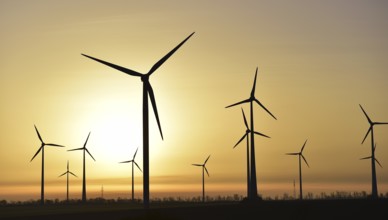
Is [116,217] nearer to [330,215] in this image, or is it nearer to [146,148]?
[146,148]

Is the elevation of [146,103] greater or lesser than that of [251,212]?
greater

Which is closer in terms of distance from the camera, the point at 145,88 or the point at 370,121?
the point at 145,88

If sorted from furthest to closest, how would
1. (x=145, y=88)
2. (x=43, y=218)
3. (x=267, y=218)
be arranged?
(x=267, y=218) < (x=43, y=218) < (x=145, y=88)

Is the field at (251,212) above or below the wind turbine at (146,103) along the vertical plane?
below

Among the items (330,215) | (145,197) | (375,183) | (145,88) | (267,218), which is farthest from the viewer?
(375,183)

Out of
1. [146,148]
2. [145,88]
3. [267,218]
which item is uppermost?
[145,88]

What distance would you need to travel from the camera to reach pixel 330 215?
130625mm

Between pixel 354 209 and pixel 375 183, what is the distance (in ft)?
146

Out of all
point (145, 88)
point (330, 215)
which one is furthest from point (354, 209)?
point (145, 88)

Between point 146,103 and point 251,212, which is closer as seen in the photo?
point 146,103

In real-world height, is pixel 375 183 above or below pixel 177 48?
below

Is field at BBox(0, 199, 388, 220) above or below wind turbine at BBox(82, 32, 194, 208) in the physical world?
below

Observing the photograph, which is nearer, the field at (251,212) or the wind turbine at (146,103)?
the wind turbine at (146,103)

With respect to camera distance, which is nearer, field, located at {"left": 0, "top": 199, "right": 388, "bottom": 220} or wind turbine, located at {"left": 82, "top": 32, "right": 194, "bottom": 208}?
wind turbine, located at {"left": 82, "top": 32, "right": 194, "bottom": 208}
